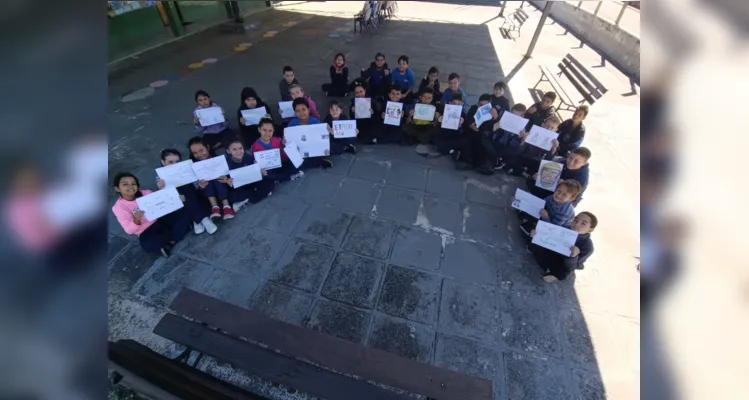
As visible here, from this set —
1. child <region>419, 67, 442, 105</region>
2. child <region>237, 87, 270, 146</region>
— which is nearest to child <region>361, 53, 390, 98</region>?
child <region>419, 67, 442, 105</region>

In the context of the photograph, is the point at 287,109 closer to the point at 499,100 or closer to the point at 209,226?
the point at 209,226

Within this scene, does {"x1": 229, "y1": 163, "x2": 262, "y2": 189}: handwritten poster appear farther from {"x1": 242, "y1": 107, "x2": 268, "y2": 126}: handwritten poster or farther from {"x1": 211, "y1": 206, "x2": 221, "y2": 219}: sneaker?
{"x1": 242, "y1": 107, "x2": 268, "y2": 126}: handwritten poster

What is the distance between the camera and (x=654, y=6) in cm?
44

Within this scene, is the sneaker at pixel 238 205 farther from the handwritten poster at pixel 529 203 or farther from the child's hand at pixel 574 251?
the child's hand at pixel 574 251

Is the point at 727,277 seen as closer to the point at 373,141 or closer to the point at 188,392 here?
the point at 188,392


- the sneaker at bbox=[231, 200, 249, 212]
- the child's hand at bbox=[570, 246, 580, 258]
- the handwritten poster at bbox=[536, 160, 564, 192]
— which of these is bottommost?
the sneaker at bbox=[231, 200, 249, 212]

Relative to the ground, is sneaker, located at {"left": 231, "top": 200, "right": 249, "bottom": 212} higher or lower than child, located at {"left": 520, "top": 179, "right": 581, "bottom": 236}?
lower

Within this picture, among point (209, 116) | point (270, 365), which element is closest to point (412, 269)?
point (270, 365)

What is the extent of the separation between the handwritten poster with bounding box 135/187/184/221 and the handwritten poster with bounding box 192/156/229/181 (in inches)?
17.0

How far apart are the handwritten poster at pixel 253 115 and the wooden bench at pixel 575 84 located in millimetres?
5980

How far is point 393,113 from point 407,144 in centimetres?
66

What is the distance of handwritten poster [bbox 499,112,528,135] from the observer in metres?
4.99

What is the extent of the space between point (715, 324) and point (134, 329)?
4.05 m

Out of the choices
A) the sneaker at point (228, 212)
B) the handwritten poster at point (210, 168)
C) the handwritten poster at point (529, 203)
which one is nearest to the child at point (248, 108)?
the handwritten poster at point (210, 168)
